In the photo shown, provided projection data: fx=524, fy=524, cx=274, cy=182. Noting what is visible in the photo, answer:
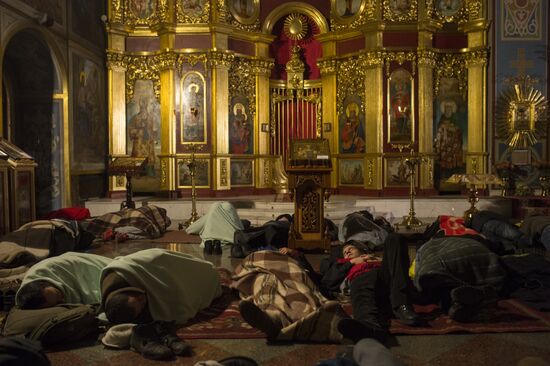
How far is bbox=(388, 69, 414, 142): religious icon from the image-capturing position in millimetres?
13711

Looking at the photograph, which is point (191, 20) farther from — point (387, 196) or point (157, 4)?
point (387, 196)

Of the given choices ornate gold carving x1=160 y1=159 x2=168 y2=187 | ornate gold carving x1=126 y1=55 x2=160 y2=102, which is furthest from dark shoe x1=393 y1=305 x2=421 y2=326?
ornate gold carving x1=126 y1=55 x2=160 y2=102

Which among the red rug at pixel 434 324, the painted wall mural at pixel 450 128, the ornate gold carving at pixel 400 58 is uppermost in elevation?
the ornate gold carving at pixel 400 58

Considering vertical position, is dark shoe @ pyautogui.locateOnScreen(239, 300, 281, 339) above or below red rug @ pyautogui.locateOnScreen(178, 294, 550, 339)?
above

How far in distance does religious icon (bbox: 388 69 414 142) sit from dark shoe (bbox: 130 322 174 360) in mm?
10728

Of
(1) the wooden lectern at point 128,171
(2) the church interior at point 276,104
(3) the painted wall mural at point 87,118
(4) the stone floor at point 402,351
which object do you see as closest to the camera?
(4) the stone floor at point 402,351

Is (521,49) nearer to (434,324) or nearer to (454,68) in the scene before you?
(454,68)

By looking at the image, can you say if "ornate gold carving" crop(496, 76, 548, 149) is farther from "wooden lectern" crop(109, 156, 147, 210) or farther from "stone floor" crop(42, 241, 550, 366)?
"stone floor" crop(42, 241, 550, 366)

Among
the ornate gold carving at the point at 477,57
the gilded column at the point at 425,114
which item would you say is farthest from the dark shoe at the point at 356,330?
the ornate gold carving at the point at 477,57

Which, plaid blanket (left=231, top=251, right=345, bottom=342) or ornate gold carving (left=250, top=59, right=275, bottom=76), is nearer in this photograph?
plaid blanket (left=231, top=251, right=345, bottom=342)

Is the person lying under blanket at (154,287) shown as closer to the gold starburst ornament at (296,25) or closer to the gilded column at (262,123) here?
the gilded column at (262,123)

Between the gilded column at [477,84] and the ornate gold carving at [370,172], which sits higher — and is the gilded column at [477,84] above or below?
Result: above

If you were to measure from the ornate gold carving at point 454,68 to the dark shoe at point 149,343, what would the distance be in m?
12.0

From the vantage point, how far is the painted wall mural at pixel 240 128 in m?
14.3
